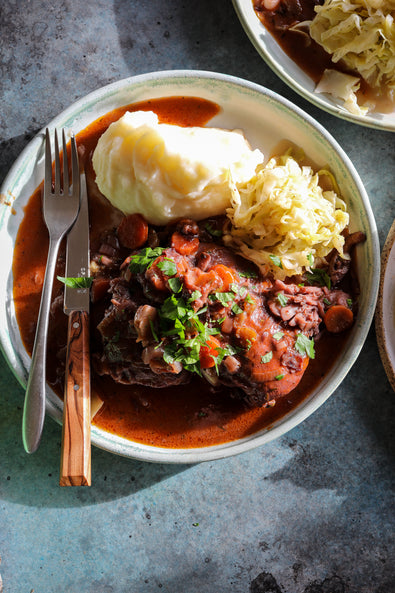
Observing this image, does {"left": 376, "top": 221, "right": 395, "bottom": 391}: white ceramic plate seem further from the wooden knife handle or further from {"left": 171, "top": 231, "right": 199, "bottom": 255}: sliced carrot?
the wooden knife handle

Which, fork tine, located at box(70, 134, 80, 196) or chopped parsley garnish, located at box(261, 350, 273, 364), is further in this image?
fork tine, located at box(70, 134, 80, 196)

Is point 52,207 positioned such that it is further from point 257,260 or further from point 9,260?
point 257,260

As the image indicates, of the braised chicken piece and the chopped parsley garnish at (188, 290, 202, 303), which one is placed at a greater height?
the chopped parsley garnish at (188, 290, 202, 303)

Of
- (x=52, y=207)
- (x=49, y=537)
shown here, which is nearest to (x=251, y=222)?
(x=52, y=207)

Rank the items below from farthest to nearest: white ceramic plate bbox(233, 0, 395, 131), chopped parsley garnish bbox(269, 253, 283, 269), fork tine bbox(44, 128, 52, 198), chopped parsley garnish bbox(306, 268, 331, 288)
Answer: white ceramic plate bbox(233, 0, 395, 131) → chopped parsley garnish bbox(306, 268, 331, 288) → fork tine bbox(44, 128, 52, 198) → chopped parsley garnish bbox(269, 253, 283, 269)

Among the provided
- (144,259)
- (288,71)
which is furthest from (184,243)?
(288,71)

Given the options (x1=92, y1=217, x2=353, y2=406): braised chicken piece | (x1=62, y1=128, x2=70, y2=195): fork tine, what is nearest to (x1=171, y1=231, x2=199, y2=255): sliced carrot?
(x1=92, y1=217, x2=353, y2=406): braised chicken piece

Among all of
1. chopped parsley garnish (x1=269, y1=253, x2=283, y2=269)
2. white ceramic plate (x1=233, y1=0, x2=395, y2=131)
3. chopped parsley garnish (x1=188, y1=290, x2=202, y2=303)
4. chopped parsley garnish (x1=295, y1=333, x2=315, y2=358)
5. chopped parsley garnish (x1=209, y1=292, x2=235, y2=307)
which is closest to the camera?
chopped parsley garnish (x1=188, y1=290, x2=202, y2=303)
